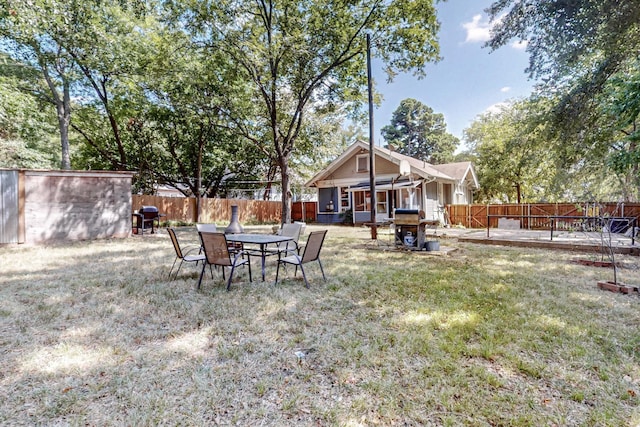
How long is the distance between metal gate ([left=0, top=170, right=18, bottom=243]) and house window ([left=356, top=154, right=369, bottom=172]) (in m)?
14.7

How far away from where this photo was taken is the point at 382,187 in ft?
52.1

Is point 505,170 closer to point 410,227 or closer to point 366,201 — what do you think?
point 366,201

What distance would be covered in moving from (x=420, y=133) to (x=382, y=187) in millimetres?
23741

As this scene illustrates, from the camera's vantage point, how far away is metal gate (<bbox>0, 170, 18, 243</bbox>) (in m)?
8.20

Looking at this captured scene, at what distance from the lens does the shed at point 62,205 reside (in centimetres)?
840

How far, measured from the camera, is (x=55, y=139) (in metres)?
18.8

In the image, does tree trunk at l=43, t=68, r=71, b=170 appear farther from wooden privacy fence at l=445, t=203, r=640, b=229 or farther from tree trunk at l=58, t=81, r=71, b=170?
wooden privacy fence at l=445, t=203, r=640, b=229

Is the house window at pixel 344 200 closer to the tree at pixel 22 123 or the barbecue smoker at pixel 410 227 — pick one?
the barbecue smoker at pixel 410 227

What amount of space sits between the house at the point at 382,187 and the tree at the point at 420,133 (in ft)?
51.5

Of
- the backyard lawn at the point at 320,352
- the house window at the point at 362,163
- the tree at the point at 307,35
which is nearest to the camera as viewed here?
the backyard lawn at the point at 320,352

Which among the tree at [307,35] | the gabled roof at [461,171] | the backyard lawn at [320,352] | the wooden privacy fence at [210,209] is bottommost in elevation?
the backyard lawn at [320,352]

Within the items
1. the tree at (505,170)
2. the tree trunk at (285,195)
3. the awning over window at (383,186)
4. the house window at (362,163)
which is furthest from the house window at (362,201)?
the tree at (505,170)

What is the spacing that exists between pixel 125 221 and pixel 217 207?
31.0 ft

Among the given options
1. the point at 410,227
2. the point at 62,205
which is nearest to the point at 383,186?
the point at 410,227
